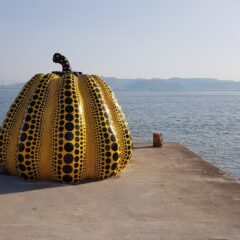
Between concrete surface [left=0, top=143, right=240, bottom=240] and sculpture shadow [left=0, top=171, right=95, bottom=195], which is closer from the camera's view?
concrete surface [left=0, top=143, right=240, bottom=240]

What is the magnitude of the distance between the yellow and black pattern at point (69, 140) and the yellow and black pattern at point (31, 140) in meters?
0.38

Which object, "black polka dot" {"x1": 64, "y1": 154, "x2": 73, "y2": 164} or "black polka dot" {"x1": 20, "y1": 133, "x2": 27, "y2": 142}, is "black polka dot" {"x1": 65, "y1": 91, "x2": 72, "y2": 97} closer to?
"black polka dot" {"x1": 20, "y1": 133, "x2": 27, "y2": 142}

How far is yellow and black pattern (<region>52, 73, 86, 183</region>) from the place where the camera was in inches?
394

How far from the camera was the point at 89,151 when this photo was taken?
10328mm

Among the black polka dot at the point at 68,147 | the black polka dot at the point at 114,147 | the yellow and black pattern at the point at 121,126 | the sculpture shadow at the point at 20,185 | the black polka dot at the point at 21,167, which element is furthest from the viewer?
the yellow and black pattern at the point at 121,126

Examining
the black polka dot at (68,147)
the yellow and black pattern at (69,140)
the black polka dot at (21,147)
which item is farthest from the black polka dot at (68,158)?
the black polka dot at (21,147)

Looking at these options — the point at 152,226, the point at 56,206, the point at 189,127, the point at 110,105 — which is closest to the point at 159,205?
the point at 152,226

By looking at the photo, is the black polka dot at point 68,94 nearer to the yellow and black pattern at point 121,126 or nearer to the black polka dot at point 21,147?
the yellow and black pattern at point 121,126

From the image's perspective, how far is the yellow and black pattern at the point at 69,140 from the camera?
10.0 metres

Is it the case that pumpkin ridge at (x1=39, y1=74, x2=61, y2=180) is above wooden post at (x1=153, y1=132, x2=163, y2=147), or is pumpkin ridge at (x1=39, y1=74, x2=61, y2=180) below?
above

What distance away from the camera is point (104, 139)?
410 inches

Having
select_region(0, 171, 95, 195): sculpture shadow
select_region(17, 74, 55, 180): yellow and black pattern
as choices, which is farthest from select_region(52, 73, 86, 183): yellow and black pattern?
select_region(17, 74, 55, 180): yellow and black pattern

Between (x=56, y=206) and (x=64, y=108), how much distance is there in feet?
8.40

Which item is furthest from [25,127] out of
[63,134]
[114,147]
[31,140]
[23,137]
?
[114,147]
